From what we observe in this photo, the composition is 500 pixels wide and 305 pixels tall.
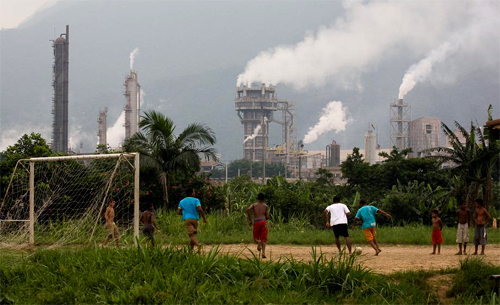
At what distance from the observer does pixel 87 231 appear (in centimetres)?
1673

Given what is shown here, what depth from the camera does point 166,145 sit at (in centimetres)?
2573

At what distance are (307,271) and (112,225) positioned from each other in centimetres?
717

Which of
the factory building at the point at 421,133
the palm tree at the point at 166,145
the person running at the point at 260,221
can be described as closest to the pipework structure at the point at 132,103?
the factory building at the point at 421,133

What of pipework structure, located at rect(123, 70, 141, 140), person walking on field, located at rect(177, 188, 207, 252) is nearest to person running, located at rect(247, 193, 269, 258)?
person walking on field, located at rect(177, 188, 207, 252)

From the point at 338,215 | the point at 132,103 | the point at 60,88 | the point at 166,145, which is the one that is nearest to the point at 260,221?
the point at 338,215

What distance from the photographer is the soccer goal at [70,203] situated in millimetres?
16031

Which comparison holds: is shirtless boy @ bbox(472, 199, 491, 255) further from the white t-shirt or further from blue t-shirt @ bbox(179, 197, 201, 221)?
blue t-shirt @ bbox(179, 197, 201, 221)

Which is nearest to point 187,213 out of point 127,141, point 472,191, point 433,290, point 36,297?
point 36,297

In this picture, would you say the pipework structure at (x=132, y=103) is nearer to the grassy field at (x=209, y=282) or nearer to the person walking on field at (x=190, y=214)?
the person walking on field at (x=190, y=214)

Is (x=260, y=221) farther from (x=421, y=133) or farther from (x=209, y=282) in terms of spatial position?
(x=421, y=133)

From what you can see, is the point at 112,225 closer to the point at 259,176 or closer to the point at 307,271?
the point at 307,271

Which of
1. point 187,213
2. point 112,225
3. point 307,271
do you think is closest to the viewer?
point 307,271

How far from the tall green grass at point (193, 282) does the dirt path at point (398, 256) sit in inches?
35.5

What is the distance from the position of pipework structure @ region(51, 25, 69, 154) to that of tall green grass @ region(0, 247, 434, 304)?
251 ft
